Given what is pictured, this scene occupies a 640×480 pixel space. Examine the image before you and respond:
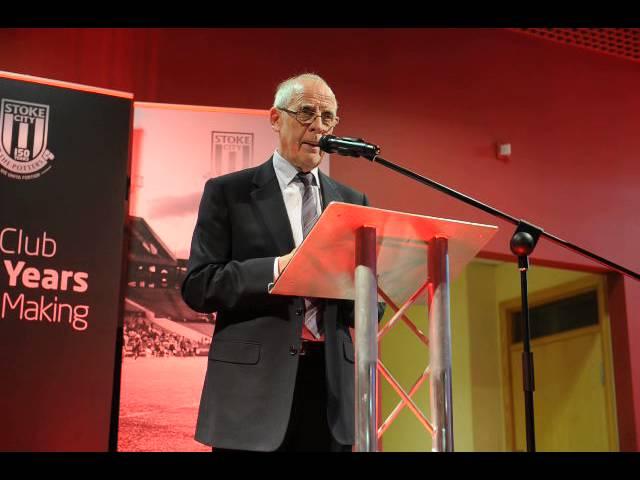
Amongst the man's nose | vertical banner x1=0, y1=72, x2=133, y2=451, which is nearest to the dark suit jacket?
the man's nose

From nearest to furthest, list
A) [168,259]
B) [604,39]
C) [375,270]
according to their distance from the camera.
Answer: [375,270], [168,259], [604,39]

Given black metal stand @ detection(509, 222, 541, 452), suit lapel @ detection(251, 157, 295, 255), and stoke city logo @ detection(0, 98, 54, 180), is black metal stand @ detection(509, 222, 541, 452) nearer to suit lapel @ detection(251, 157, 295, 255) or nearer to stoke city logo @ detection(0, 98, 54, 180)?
suit lapel @ detection(251, 157, 295, 255)

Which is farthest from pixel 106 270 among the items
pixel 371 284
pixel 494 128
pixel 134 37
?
pixel 494 128

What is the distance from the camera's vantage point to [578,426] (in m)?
6.75

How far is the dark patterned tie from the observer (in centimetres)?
228

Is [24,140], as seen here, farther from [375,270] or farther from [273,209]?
[375,270]

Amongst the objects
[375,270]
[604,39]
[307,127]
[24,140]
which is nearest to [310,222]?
[307,127]

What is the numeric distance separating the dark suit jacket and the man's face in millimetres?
187

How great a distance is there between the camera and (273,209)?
2387 mm

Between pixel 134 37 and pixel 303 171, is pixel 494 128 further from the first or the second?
pixel 303 171

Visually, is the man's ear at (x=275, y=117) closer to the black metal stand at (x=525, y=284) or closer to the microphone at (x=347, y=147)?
the microphone at (x=347, y=147)

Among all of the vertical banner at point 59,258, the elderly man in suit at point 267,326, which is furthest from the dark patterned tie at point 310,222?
the vertical banner at point 59,258

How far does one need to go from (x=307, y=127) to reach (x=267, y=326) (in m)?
0.61

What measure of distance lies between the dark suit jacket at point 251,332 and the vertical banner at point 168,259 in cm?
176
